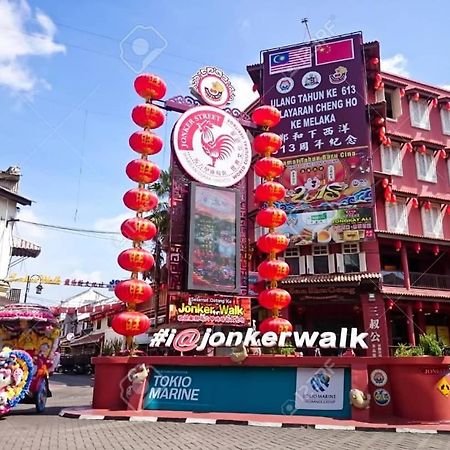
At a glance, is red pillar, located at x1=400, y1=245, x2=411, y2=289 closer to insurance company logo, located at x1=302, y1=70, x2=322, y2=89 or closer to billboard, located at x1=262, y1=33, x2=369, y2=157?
billboard, located at x1=262, y1=33, x2=369, y2=157

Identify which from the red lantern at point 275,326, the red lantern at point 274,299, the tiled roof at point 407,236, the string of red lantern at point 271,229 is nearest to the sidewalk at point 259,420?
the red lantern at point 275,326

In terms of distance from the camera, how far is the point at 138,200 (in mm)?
13914

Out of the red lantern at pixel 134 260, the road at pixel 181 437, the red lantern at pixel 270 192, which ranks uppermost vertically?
the red lantern at pixel 270 192

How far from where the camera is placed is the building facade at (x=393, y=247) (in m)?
23.9

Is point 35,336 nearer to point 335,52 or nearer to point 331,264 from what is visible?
point 331,264

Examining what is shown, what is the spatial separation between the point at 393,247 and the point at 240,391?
58.1 ft

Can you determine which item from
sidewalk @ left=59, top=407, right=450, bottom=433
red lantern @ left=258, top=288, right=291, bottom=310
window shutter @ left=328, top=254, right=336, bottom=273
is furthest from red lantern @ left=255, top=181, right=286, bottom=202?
window shutter @ left=328, top=254, right=336, bottom=273

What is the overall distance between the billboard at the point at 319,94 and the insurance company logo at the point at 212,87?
982 cm

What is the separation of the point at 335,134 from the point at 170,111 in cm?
1297

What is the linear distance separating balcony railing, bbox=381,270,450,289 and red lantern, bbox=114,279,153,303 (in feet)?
50.6

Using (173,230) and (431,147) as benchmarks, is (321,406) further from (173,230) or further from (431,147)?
(431,147)

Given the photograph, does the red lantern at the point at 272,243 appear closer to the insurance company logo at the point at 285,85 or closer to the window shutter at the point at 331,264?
the window shutter at the point at 331,264

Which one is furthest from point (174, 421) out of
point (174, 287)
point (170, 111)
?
point (170, 111)

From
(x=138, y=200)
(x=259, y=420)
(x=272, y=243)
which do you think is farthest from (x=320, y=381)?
(x=138, y=200)
